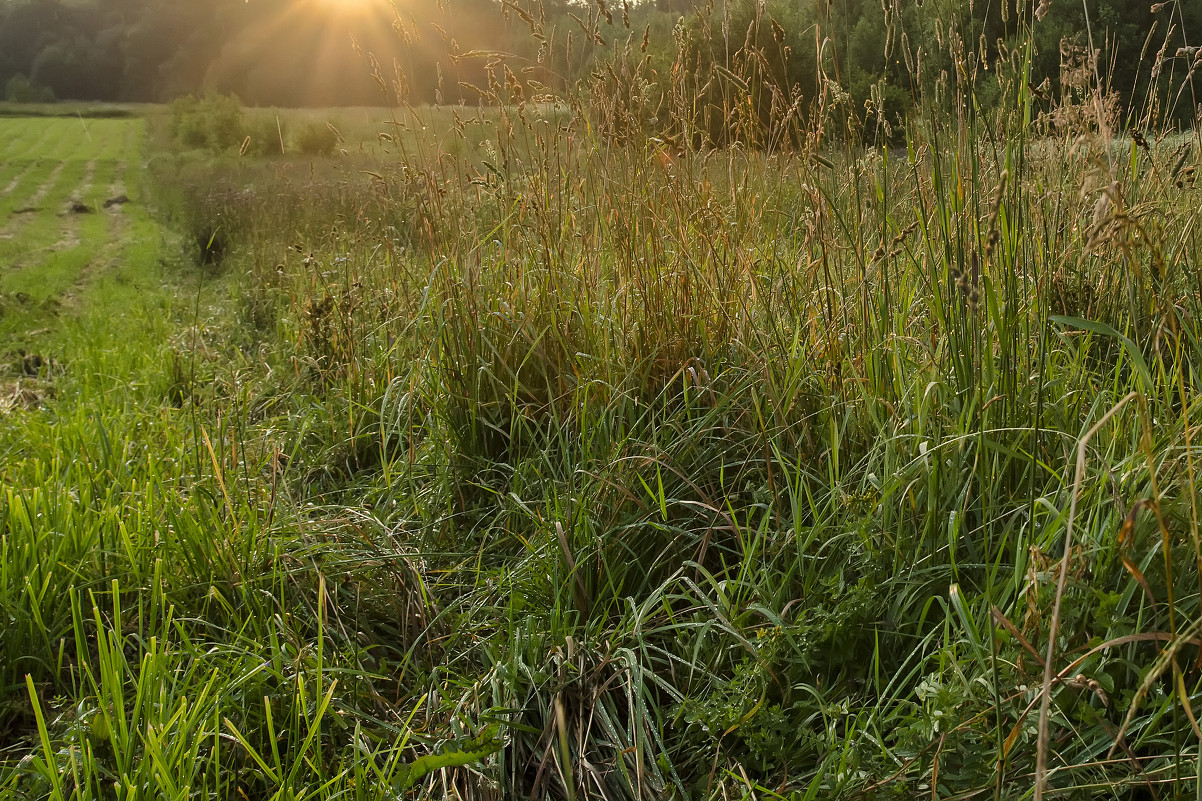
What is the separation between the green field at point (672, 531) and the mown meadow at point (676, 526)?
12 mm

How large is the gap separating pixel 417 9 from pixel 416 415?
149cm

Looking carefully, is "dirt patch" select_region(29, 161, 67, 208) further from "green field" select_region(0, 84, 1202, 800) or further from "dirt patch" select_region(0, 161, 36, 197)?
"green field" select_region(0, 84, 1202, 800)

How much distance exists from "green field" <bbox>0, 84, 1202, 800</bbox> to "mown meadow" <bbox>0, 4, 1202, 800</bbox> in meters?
0.01

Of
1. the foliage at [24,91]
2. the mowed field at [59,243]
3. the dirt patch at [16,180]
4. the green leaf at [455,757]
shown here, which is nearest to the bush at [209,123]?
the mowed field at [59,243]

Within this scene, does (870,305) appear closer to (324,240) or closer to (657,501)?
(657,501)

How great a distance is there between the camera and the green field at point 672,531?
1.12 m

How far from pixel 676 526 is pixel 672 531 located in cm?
2

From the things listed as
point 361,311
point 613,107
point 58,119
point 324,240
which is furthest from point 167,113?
point 613,107

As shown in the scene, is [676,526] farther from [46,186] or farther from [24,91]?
[24,91]

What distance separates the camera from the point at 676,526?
1671mm

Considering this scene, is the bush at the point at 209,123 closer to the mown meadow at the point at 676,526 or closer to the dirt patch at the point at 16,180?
the dirt patch at the point at 16,180

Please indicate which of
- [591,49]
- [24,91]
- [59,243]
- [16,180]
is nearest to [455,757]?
[591,49]

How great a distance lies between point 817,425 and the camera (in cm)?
181

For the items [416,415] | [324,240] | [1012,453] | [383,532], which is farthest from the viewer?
[324,240]
